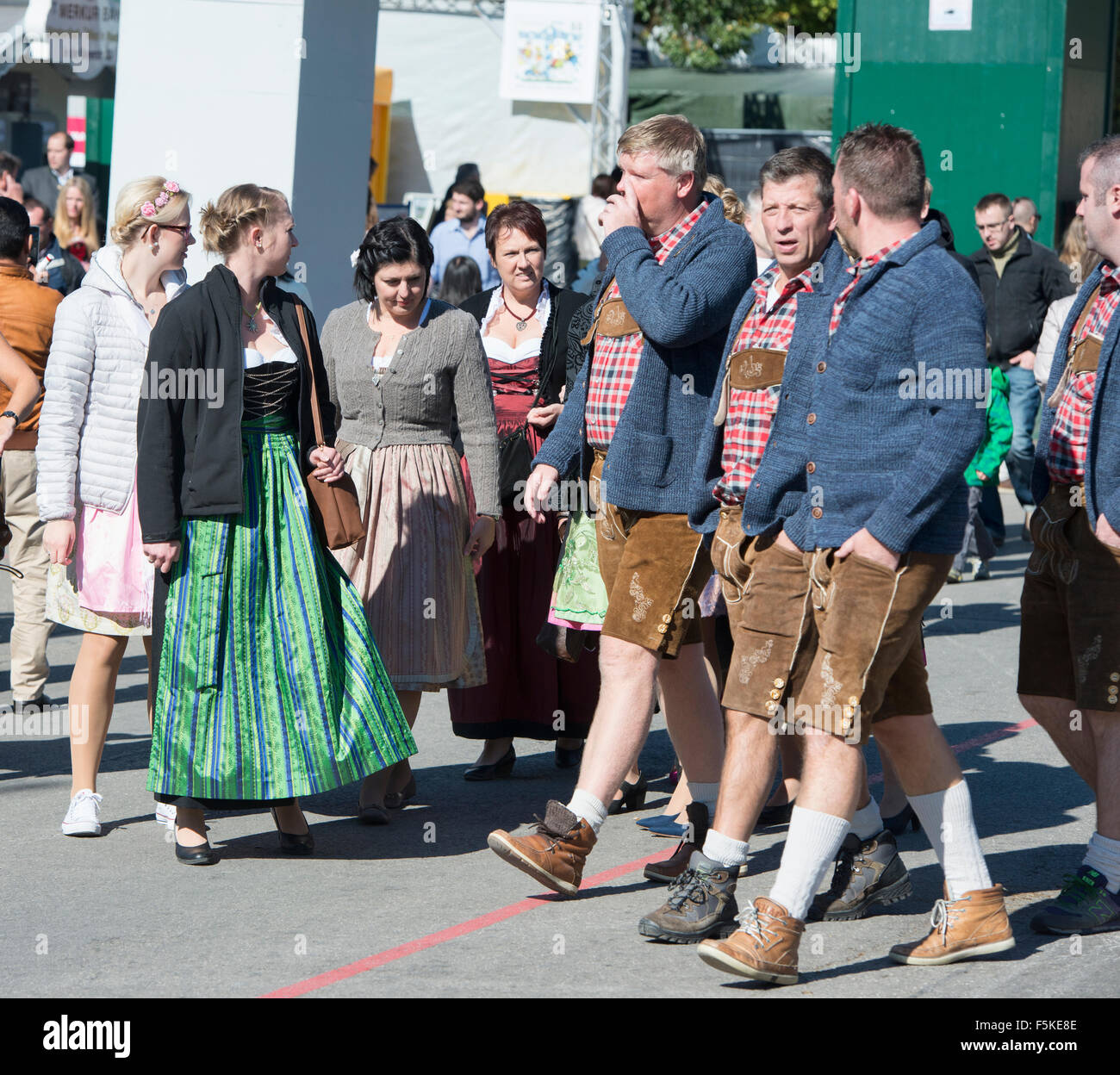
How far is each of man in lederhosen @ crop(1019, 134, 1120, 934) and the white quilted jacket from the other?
2.82m

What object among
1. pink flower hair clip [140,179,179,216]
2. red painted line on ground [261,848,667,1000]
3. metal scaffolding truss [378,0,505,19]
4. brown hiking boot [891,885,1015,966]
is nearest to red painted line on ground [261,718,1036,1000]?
red painted line on ground [261,848,667,1000]

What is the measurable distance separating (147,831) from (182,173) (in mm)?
4276

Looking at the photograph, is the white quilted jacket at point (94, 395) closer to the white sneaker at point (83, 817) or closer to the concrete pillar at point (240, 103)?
the white sneaker at point (83, 817)

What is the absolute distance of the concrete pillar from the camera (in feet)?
28.1

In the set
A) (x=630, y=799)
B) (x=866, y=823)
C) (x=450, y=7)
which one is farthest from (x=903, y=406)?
(x=450, y=7)

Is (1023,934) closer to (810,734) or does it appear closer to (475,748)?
(810,734)

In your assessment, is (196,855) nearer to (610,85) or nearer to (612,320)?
(612,320)

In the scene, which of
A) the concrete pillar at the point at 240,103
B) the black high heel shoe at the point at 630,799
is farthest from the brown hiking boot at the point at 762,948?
the concrete pillar at the point at 240,103

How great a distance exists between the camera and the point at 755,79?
2395 cm

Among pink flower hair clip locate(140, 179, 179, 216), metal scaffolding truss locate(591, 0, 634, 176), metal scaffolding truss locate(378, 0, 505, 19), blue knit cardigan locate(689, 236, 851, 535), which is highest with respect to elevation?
metal scaffolding truss locate(378, 0, 505, 19)

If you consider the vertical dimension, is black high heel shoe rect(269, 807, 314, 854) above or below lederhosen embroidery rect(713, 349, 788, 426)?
below

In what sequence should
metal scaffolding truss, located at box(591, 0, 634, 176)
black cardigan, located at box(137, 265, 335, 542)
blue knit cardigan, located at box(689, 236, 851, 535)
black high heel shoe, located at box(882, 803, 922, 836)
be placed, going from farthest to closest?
1. metal scaffolding truss, located at box(591, 0, 634, 176)
2. black high heel shoe, located at box(882, 803, 922, 836)
3. black cardigan, located at box(137, 265, 335, 542)
4. blue knit cardigan, located at box(689, 236, 851, 535)

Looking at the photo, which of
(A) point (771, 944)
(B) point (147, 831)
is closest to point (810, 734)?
(A) point (771, 944)

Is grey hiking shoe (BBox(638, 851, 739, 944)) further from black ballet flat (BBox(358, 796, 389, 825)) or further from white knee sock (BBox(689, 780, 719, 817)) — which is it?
black ballet flat (BBox(358, 796, 389, 825))
